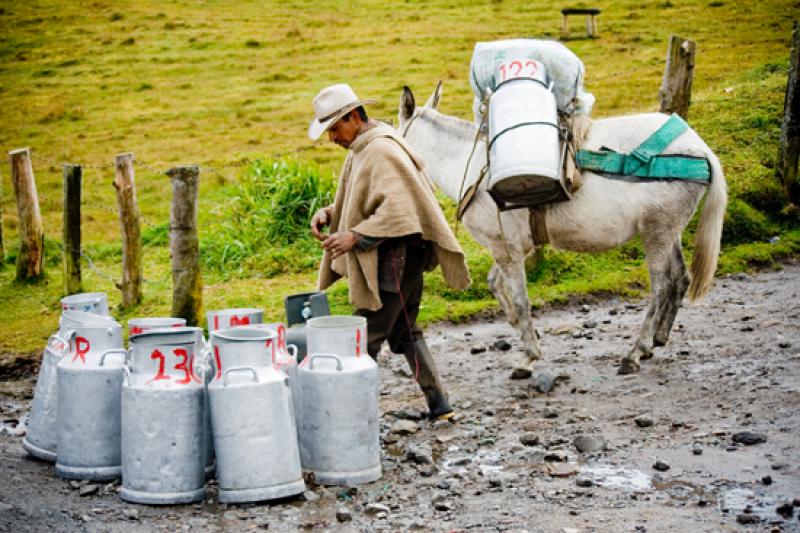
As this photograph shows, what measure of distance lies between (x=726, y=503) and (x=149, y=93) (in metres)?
22.4

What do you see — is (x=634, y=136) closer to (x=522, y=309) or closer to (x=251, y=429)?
(x=522, y=309)

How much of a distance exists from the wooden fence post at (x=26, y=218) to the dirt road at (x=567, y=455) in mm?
3235

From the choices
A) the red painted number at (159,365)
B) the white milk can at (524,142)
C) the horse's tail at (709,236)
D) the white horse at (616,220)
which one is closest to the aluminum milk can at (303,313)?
the red painted number at (159,365)

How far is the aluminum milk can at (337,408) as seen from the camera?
206 inches

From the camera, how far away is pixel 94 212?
628 inches

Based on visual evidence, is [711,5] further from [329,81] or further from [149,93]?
[149,93]

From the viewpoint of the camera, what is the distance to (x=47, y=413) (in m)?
5.68

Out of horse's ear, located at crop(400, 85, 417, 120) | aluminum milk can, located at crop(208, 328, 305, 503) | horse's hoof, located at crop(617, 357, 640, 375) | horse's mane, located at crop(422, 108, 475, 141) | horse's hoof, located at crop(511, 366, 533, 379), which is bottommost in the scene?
horse's hoof, located at crop(511, 366, 533, 379)

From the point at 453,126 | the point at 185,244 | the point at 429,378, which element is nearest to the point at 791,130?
the point at 453,126

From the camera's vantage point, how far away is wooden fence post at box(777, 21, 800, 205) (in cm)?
1096

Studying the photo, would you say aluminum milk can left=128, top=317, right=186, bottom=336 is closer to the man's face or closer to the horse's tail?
the man's face

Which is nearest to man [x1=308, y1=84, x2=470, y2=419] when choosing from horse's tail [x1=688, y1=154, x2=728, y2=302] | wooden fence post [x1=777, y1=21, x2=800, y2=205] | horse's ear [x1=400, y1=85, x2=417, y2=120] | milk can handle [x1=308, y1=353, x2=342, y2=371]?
milk can handle [x1=308, y1=353, x2=342, y2=371]

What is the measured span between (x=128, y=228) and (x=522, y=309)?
4.39 meters

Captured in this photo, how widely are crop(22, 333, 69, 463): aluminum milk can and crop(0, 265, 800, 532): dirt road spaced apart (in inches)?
4.1
